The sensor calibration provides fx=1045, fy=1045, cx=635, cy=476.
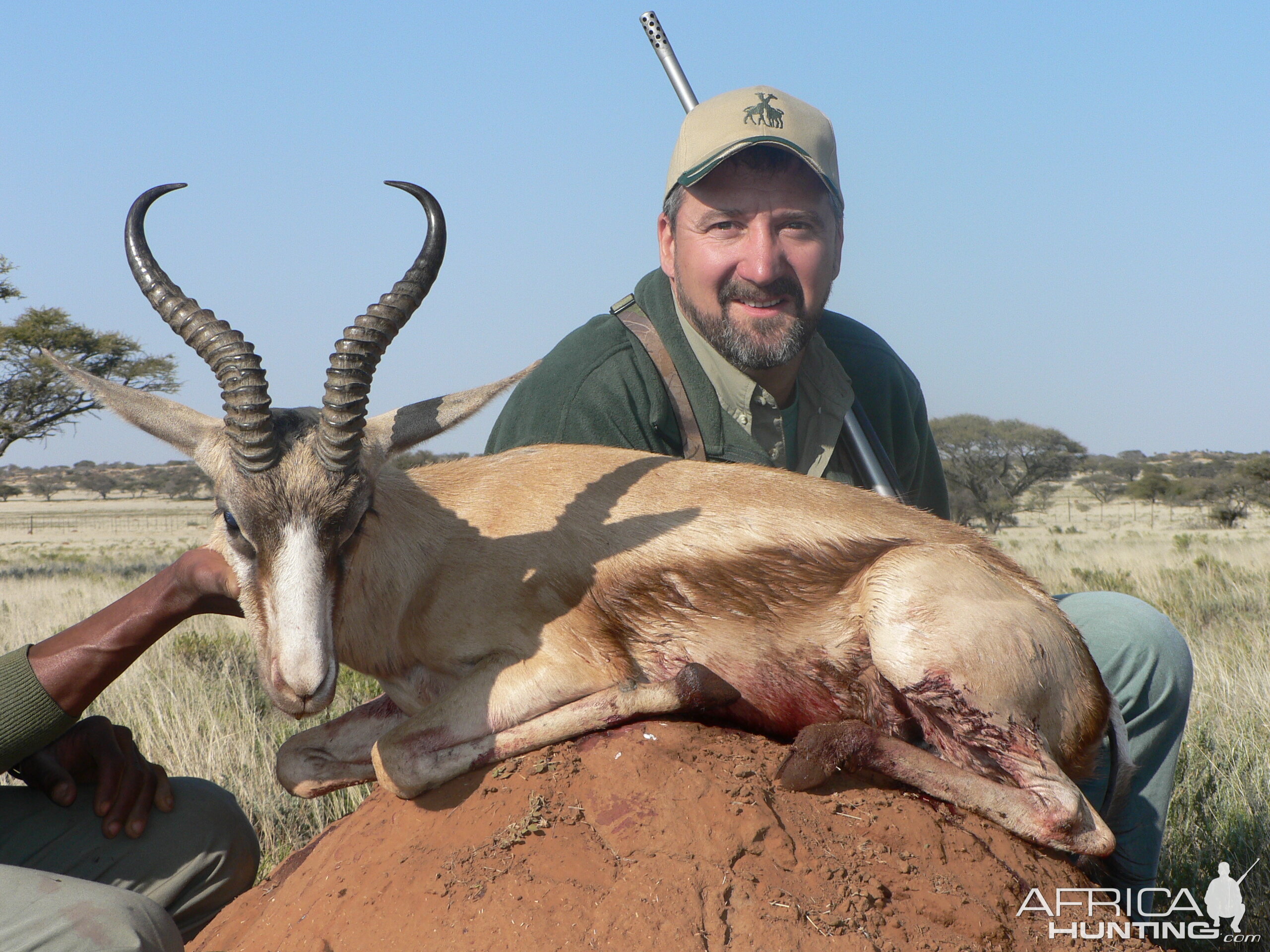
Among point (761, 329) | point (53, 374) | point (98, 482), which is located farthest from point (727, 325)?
point (98, 482)

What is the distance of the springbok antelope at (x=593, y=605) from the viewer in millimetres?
3586

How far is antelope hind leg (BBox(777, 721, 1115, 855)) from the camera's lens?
352cm

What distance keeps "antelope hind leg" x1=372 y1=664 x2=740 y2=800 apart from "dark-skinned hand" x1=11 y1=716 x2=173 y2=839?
1.54 metres

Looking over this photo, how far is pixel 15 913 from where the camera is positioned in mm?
3301

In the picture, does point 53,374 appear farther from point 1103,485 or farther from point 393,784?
point 1103,485

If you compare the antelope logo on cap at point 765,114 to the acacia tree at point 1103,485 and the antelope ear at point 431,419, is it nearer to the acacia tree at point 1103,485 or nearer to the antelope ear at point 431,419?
the antelope ear at point 431,419

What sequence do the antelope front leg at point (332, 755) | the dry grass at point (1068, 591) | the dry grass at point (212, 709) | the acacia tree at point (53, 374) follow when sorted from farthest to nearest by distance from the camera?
the acacia tree at point (53, 374)
the dry grass at point (212, 709)
the dry grass at point (1068, 591)
the antelope front leg at point (332, 755)

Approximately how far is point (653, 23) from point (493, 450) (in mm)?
4489

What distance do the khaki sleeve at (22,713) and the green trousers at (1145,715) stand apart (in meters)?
4.29

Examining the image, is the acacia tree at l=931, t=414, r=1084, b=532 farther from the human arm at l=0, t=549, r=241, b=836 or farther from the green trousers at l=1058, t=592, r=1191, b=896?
the human arm at l=0, t=549, r=241, b=836

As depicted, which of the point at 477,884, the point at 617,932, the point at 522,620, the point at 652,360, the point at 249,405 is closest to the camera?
the point at 617,932

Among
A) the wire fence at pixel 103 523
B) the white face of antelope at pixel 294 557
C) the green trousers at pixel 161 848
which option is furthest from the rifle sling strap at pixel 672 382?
the wire fence at pixel 103 523

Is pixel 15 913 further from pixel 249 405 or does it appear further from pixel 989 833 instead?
pixel 989 833

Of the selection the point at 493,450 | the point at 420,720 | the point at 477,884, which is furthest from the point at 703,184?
the point at 477,884
